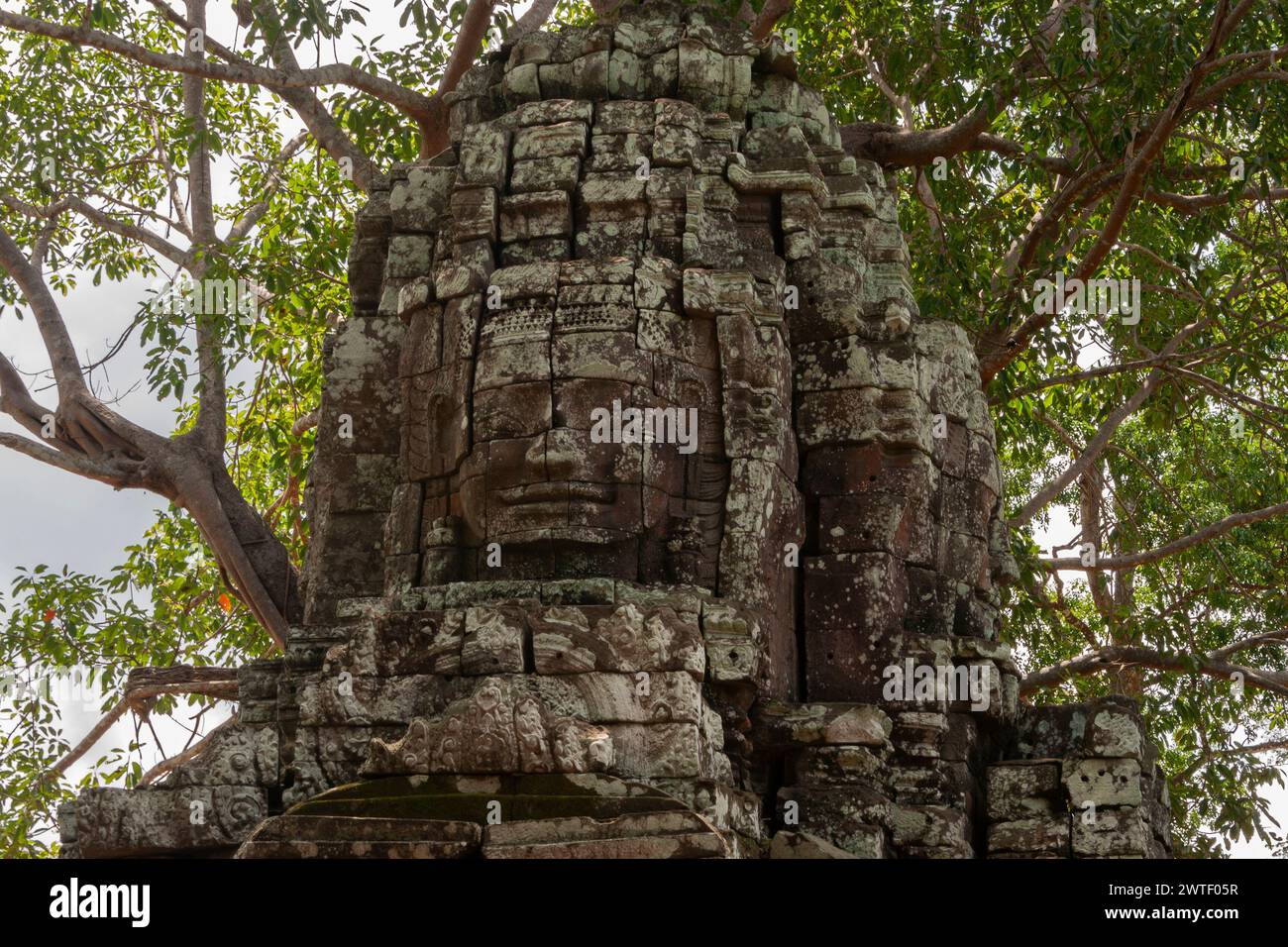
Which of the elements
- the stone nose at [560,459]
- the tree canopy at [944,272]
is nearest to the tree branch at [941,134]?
the tree canopy at [944,272]

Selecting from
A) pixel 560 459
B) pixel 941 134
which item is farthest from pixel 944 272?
pixel 560 459

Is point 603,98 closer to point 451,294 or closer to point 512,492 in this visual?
point 451,294

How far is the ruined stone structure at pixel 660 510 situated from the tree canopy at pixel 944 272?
216cm

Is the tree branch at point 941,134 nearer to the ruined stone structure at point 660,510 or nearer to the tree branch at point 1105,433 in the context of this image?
the ruined stone structure at point 660,510

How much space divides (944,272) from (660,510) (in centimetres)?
533

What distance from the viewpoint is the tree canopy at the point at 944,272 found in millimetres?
13859

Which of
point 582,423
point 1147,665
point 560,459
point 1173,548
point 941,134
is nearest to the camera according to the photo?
point 560,459

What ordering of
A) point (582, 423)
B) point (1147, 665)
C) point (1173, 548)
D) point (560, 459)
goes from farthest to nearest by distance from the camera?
point (1173, 548) < point (1147, 665) < point (582, 423) < point (560, 459)

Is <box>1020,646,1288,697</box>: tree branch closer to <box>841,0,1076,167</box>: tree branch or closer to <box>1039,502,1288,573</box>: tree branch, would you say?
<box>1039,502,1288,573</box>: tree branch

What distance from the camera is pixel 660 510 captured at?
10227 millimetres

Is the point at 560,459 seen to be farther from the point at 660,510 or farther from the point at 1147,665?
the point at 1147,665

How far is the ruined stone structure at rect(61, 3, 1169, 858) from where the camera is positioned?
364 inches
